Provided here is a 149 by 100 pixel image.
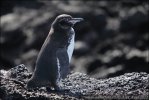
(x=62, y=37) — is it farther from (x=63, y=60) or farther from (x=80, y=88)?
(x=80, y=88)

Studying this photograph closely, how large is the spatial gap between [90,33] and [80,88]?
32.7ft

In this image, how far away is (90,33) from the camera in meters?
19.0

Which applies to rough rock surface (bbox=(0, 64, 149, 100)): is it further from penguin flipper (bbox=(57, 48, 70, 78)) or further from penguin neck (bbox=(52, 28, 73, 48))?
penguin neck (bbox=(52, 28, 73, 48))

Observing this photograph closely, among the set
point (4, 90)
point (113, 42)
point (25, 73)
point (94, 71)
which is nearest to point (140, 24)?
point (113, 42)

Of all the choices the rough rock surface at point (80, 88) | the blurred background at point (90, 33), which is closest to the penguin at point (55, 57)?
the rough rock surface at point (80, 88)

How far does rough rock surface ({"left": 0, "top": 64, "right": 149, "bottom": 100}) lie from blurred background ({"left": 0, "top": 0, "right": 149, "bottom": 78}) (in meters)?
7.41

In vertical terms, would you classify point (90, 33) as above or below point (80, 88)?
above

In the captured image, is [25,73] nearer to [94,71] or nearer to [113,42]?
[94,71]

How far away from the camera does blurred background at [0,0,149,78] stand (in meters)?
17.8

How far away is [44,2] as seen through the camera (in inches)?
797

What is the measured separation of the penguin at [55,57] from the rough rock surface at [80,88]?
0.42 ft

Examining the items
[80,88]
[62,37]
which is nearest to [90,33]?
[62,37]

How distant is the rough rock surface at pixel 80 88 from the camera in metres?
8.36

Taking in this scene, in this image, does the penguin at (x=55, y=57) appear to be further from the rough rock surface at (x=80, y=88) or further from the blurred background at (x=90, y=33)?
the blurred background at (x=90, y=33)
